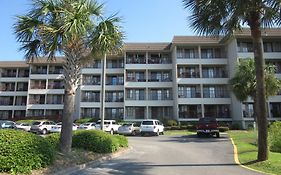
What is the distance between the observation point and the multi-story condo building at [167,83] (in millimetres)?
46875

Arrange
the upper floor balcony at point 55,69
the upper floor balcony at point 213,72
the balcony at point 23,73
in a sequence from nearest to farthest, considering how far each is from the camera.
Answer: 1. the upper floor balcony at point 213,72
2. the upper floor balcony at point 55,69
3. the balcony at point 23,73

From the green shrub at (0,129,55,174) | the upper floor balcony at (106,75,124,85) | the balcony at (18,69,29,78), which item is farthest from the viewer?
the balcony at (18,69,29,78)

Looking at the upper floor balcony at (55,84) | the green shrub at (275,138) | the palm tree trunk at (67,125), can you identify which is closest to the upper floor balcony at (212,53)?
the upper floor balcony at (55,84)

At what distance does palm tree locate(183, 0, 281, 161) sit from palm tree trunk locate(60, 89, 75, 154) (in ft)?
20.9

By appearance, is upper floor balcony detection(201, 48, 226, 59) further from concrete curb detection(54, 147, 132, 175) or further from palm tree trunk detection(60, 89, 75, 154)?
palm tree trunk detection(60, 89, 75, 154)

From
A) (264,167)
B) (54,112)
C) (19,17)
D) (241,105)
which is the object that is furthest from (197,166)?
(54,112)

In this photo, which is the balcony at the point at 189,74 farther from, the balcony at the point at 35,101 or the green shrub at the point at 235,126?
the balcony at the point at 35,101

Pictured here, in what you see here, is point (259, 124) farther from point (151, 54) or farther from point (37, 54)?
point (151, 54)

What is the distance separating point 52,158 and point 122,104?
4320cm

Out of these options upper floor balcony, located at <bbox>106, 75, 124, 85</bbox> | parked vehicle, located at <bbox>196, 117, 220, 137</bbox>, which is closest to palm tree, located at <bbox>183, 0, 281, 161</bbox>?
parked vehicle, located at <bbox>196, 117, 220, 137</bbox>

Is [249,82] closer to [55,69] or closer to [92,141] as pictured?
[92,141]

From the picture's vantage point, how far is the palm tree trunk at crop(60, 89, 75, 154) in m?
13.9

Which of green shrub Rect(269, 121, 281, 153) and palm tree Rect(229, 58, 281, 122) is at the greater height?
palm tree Rect(229, 58, 281, 122)

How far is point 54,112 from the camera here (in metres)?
59.7
